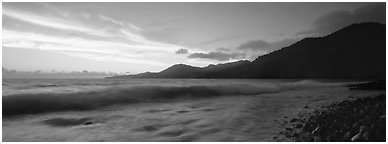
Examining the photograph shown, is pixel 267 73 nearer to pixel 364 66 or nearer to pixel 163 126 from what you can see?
pixel 364 66

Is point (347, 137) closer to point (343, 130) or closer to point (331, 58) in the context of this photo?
point (343, 130)

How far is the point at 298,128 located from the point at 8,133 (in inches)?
301

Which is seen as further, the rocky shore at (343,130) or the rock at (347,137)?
the rock at (347,137)

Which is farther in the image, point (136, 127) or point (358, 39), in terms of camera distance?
point (358, 39)

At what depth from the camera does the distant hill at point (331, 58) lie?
5261 inches

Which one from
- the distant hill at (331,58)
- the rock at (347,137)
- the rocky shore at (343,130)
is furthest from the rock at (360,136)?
the distant hill at (331,58)

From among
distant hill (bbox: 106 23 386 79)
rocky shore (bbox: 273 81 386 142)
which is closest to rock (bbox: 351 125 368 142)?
rocky shore (bbox: 273 81 386 142)

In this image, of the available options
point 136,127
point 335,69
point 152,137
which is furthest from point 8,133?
point 335,69

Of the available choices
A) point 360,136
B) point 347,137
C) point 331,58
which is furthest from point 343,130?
point 331,58

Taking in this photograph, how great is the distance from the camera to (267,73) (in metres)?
161

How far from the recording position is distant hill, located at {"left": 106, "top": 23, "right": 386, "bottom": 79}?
133625 mm

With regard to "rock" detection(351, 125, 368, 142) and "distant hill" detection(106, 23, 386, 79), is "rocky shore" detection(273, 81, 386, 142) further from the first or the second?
"distant hill" detection(106, 23, 386, 79)

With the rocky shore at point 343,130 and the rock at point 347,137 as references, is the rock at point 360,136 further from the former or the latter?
the rock at point 347,137

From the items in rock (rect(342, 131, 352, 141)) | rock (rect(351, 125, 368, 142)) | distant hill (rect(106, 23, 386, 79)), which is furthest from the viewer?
distant hill (rect(106, 23, 386, 79))
